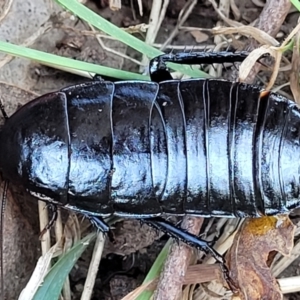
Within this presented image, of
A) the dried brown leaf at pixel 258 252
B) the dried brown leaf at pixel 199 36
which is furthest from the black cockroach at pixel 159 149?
the dried brown leaf at pixel 199 36

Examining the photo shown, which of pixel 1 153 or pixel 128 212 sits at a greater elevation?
pixel 1 153

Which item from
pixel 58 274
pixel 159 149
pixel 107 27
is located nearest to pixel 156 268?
pixel 58 274

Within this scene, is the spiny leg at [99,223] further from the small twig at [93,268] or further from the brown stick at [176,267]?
the brown stick at [176,267]

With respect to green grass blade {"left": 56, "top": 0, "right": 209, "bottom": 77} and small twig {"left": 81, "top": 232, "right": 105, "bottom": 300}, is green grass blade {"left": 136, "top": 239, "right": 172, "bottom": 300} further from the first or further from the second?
green grass blade {"left": 56, "top": 0, "right": 209, "bottom": 77}

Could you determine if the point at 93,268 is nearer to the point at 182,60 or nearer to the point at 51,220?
the point at 51,220

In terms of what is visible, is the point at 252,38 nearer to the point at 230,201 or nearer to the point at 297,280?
the point at 230,201

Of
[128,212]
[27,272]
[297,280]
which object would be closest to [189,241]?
[128,212]
